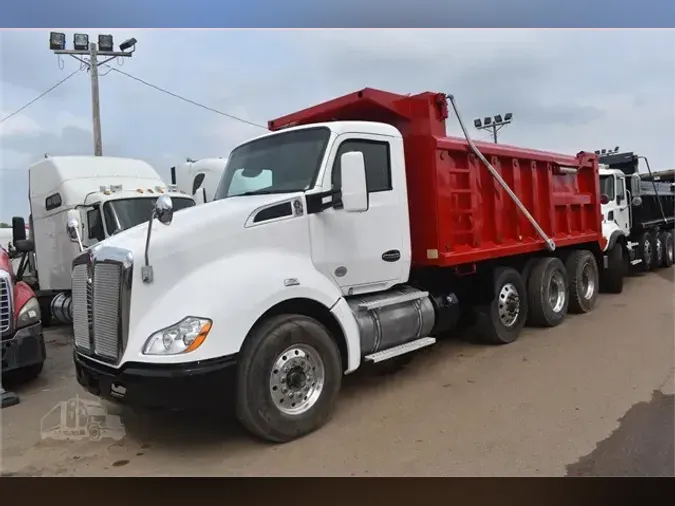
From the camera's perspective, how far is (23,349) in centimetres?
574

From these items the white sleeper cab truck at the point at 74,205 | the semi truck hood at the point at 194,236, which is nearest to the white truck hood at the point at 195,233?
the semi truck hood at the point at 194,236

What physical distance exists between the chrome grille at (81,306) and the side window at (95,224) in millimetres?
4564

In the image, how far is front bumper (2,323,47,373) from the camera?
222 inches

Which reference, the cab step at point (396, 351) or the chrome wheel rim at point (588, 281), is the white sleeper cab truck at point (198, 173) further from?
the chrome wheel rim at point (588, 281)

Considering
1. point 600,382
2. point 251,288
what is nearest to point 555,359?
point 600,382

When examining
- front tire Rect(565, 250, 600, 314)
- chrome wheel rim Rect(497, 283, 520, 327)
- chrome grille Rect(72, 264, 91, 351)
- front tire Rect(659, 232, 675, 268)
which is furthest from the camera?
front tire Rect(659, 232, 675, 268)

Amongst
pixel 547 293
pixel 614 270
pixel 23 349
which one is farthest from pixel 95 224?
pixel 614 270

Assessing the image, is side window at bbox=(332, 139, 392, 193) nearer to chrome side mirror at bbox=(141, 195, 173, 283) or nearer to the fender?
the fender

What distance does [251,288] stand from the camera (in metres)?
4.02

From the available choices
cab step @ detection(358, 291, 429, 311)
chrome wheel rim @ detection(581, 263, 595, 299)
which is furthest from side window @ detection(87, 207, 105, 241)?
chrome wheel rim @ detection(581, 263, 595, 299)

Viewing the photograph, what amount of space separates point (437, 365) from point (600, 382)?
168 centimetres

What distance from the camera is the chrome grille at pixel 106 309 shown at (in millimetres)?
3996
